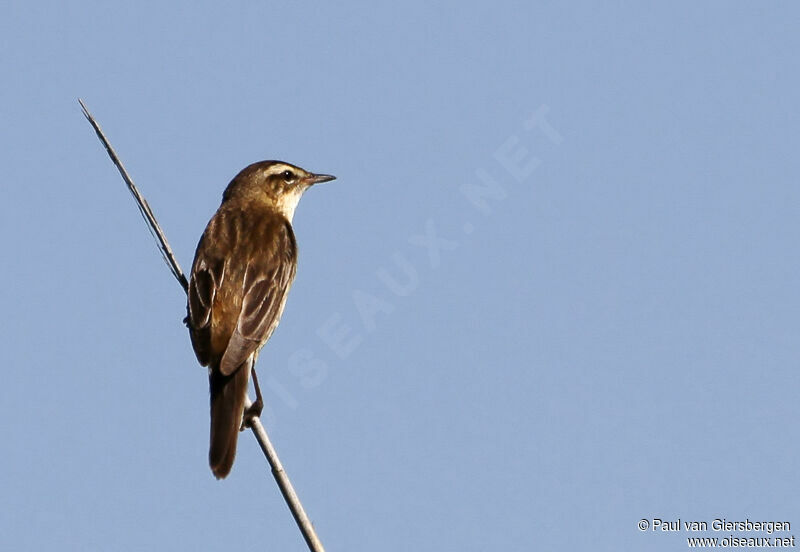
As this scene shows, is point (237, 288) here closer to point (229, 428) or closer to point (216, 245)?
point (216, 245)

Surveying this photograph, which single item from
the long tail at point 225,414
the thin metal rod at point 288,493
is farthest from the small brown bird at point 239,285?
the thin metal rod at point 288,493

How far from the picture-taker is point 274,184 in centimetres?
968

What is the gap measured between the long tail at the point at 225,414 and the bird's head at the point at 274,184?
2741 millimetres

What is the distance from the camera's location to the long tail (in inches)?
247

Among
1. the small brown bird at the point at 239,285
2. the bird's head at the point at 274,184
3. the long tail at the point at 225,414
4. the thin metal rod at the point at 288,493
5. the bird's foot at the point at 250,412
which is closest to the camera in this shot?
the thin metal rod at the point at 288,493

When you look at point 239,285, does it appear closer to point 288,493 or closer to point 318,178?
point 318,178

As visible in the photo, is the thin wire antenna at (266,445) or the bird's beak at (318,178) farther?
the bird's beak at (318,178)

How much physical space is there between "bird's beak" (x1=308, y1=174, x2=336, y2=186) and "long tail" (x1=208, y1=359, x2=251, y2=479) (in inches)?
118

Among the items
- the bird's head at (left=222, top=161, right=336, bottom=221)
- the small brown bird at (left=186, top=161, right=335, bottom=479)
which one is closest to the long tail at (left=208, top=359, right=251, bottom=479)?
the small brown bird at (left=186, top=161, right=335, bottom=479)

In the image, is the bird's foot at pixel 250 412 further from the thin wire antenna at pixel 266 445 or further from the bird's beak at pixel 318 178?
the bird's beak at pixel 318 178

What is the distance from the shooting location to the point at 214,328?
731 cm

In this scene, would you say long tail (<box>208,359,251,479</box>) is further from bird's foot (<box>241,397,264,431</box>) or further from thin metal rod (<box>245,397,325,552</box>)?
thin metal rod (<box>245,397,325,552</box>)

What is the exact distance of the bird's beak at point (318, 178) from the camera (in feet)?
32.2

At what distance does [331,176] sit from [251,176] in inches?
29.2
